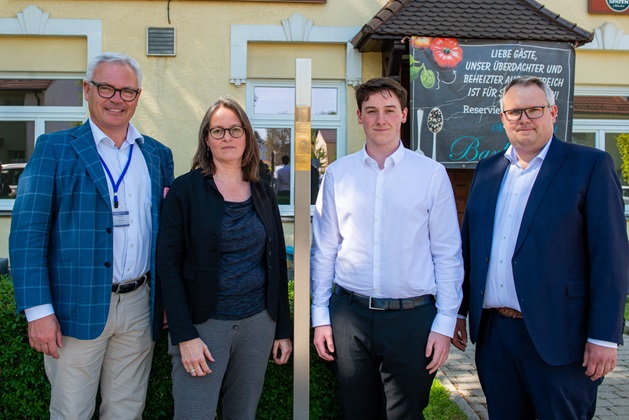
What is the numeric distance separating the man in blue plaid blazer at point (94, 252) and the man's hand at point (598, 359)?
196cm

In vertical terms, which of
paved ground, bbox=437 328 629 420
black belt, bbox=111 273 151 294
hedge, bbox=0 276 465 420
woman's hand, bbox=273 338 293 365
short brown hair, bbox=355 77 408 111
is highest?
short brown hair, bbox=355 77 408 111

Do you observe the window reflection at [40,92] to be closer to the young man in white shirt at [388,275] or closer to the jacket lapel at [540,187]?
the young man in white shirt at [388,275]

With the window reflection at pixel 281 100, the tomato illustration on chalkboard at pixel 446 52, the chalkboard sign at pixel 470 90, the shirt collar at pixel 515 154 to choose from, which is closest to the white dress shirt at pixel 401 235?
the shirt collar at pixel 515 154

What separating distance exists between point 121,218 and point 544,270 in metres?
1.95

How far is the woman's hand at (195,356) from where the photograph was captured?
2.27 metres

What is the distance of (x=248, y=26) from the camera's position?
24.2 feet

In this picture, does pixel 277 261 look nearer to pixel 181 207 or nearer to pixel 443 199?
pixel 181 207

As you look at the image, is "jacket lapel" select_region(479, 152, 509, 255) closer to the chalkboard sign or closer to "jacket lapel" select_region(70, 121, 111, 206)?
"jacket lapel" select_region(70, 121, 111, 206)

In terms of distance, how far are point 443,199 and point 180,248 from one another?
4.06 feet

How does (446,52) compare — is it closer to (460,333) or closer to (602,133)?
(602,133)

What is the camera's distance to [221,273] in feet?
7.63

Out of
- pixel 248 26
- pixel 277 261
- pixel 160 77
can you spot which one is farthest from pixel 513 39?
pixel 277 261

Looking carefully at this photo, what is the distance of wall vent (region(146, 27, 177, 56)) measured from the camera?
7.28m

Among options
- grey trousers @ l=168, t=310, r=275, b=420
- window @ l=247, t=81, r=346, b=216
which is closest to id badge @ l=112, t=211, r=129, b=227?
grey trousers @ l=168, t=310, r=275, b=420
